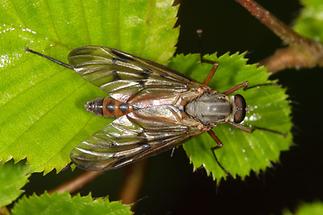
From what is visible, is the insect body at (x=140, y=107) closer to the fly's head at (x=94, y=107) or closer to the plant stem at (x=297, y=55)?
the fly's head at (x=94, y=107)

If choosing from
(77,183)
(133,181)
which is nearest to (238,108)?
(133,181)

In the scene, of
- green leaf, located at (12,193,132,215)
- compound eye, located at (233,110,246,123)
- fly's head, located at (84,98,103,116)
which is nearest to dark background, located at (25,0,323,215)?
compound eye, located at (233,110,246,123)

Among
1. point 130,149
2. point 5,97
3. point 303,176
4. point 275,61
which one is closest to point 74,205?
point 130,149

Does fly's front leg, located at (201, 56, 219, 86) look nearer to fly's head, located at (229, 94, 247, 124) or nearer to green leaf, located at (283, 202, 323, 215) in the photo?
fly's head, located at (229, 94, 247, 124)

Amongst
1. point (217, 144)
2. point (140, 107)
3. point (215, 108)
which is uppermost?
point (215, 108)

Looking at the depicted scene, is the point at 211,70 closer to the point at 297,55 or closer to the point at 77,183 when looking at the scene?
the point at 297,55

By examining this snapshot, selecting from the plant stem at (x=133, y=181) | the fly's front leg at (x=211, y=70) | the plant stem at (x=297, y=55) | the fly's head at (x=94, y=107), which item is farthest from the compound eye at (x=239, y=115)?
the fly's head at (x=94, y=107)

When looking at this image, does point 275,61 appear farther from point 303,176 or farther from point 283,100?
point 303,176
